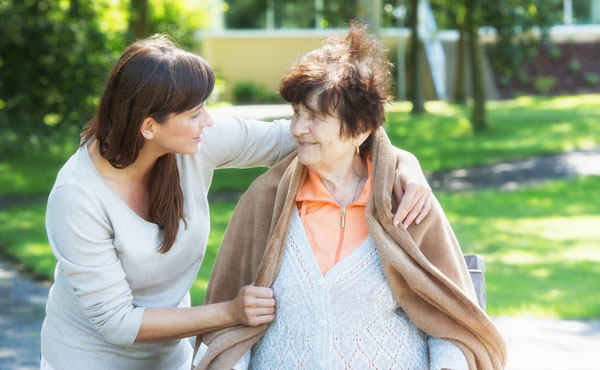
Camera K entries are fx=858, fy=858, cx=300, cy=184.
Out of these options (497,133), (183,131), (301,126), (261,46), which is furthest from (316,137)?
(261,46)

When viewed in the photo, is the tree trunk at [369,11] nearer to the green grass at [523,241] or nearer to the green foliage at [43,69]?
the green grass at [523,241]

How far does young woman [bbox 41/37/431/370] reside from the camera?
2.62 m

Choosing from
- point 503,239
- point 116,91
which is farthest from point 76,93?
point 116,91

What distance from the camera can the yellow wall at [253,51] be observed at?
30.5 m

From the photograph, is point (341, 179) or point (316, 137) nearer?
point (316, 137)

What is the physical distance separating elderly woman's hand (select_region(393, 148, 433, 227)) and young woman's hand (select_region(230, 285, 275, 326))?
0.49 metres

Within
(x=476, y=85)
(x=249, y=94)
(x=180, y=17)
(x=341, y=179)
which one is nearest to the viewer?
(x=341, y=179)

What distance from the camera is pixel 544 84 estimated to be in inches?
1111

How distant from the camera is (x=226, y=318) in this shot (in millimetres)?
2809

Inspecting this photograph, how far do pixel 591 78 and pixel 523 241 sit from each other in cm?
2161

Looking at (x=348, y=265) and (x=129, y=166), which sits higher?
(x=129, y=166)

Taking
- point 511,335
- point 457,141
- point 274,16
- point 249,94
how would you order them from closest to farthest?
point 511,335 → point 457,141 → point 249,94 → point 274,16

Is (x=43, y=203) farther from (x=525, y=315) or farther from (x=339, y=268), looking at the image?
(x=339, y=268)

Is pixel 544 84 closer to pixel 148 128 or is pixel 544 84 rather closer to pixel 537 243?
pixel 537 243
